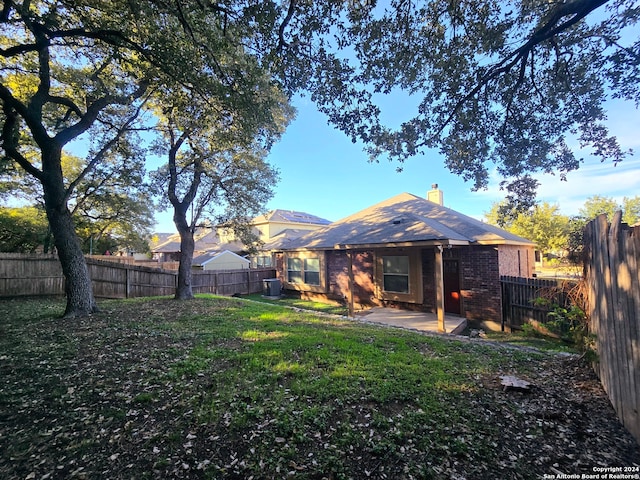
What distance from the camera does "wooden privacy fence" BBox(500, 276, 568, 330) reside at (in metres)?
8.08

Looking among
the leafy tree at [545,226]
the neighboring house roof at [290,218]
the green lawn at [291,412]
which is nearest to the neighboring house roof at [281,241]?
the neighboring house roof at [290,218]

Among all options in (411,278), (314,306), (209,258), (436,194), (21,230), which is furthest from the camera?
(209,258)

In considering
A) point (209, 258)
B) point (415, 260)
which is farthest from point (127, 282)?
point (415, 260)

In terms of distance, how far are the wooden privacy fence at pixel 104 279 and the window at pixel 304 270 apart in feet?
12.2

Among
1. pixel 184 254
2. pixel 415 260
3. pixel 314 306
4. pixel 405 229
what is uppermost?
pixel 405 229

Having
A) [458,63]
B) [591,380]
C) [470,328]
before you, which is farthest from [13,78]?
[470,328]

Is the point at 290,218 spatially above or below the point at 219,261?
above

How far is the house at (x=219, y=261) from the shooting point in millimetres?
23188

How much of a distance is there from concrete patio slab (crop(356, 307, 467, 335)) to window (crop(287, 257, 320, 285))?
417 cm

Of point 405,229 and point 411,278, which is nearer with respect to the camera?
point 405,229

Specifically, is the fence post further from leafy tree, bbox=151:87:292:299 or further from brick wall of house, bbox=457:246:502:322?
brick wall of house, bbox=457:246:502:322

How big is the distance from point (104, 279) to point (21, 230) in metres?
9.34

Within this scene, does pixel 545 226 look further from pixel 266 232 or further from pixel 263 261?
pixel 266 232

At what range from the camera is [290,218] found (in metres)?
30.7
